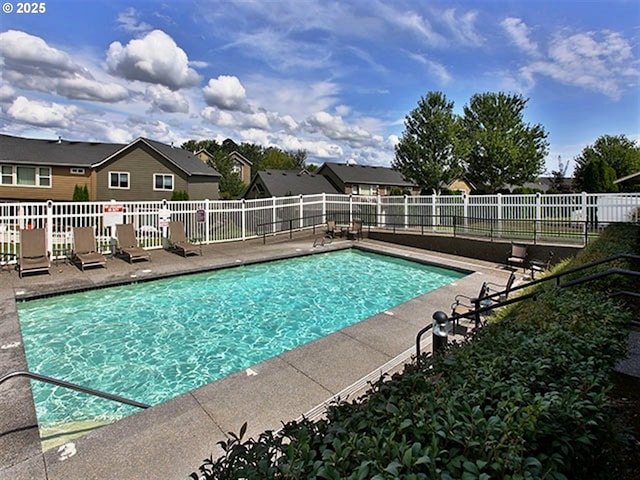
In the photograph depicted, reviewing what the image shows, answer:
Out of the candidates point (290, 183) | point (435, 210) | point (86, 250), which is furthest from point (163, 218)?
point (290, 183)

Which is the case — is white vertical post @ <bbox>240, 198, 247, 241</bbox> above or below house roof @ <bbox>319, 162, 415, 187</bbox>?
below

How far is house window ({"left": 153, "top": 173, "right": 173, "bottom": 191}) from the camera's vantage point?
89.6 feet

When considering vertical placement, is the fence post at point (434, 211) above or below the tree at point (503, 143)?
below

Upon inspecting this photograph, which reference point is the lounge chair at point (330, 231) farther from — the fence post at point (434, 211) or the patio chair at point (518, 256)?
the patio chair at point (518, 256)

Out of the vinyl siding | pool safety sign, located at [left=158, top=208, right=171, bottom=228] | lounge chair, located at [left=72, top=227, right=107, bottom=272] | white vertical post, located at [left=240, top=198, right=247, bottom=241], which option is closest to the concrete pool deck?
lounge chair, located at [left=72, top=227, right=107, bottom=272]

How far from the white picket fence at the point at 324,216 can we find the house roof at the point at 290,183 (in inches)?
549

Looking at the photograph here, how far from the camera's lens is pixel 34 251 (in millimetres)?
10062

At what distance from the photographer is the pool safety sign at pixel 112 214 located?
40.6ft

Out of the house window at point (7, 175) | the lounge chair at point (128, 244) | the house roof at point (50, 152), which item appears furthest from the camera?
the house roof at point (50, 152)

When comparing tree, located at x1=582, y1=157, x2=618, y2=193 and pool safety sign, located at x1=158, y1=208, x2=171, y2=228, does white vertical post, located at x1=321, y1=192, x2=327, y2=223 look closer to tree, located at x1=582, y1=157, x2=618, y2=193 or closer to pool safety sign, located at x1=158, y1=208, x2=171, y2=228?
pool safety sign, located at x1=158, y1=208, x2=171, y2=228

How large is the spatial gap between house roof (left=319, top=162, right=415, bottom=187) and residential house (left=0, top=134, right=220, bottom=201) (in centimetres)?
1627

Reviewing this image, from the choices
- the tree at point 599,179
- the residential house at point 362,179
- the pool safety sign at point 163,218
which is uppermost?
the residential house at point 362,179

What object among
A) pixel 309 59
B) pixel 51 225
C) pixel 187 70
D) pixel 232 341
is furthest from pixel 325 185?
pixel 232 341

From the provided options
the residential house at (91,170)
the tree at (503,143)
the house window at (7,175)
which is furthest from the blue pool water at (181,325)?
the tree at (503,143)
